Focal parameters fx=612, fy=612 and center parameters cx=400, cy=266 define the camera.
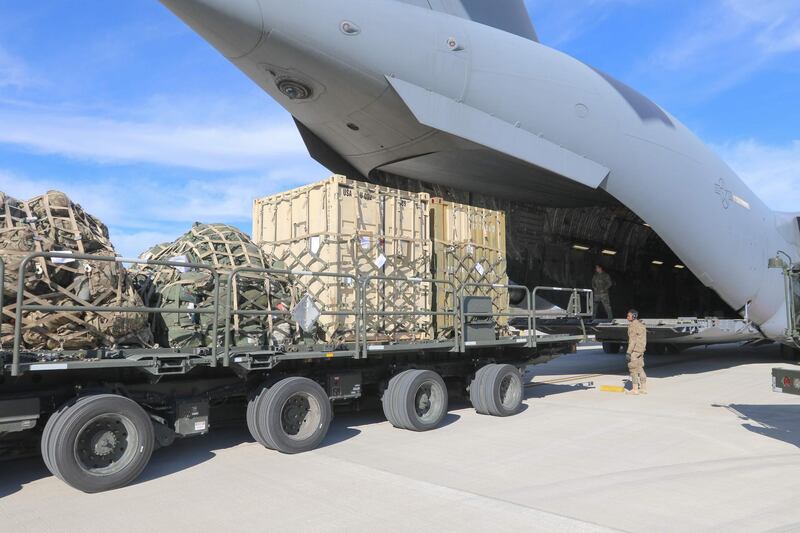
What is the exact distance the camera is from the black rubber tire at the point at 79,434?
201 inches

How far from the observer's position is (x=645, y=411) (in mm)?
9570

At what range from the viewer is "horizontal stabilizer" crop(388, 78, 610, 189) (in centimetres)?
968

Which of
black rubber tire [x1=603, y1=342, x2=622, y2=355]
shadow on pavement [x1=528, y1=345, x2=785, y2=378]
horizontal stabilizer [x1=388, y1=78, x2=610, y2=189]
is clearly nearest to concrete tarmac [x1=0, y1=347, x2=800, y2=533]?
horizontal stabilizer [x1=388, y1=78, x2=610, y2=189]

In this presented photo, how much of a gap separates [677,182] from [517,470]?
8.82 meters

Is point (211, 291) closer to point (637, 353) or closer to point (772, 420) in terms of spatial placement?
point (772, 420)

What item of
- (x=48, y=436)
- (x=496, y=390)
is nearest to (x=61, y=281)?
(x=48, y=436)

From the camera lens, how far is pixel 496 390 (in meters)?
9.16

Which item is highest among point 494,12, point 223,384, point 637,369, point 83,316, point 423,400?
point 494,12

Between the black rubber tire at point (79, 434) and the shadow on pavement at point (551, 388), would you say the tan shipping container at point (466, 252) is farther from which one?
the black rubber tire at point (79, 434)

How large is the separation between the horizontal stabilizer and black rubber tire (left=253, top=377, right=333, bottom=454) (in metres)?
4.78

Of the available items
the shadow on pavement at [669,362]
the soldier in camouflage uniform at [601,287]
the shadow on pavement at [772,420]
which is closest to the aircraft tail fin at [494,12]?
the soldier in camouflage uniform at [601,287]

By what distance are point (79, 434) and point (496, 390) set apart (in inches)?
226

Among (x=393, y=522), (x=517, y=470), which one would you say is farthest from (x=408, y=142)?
(x=393, y=522)

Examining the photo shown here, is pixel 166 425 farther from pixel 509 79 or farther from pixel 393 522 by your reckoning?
pixel 509 79
